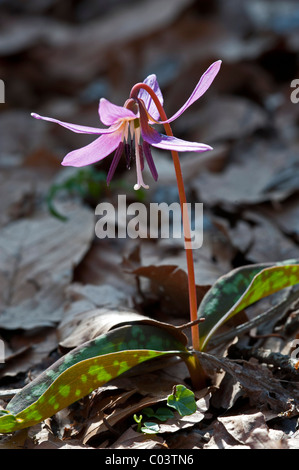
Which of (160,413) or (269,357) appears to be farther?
(269,357)

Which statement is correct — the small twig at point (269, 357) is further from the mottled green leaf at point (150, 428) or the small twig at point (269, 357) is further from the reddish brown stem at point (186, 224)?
the mottled green leaf at point (150, 428)

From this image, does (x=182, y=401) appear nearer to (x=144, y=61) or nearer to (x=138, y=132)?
(x=138, y=132)

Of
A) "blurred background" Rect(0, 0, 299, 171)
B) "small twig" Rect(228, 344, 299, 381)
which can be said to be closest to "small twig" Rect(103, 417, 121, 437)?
"small twig" Rect(228, 344, 299, 381)

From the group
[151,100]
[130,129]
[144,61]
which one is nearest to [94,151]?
[130,129]

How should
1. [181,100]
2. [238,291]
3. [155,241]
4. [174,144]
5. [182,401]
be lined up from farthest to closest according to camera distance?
[181,100] < [155,241] < [238,291] < [182,401] < [174,144]

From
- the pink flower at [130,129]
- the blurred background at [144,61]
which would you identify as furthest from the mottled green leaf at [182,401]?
the blurred background at [144,61]

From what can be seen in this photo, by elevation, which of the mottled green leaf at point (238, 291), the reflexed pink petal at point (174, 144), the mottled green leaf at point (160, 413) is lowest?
the mottled green leaf at point (160, 413)
